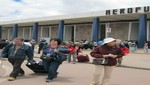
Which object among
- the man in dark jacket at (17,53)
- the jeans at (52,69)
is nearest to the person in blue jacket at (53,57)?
the jeans at (52,69)

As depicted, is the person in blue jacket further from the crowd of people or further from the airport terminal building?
the airport terminal building

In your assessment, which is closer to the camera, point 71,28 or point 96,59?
point 96,59

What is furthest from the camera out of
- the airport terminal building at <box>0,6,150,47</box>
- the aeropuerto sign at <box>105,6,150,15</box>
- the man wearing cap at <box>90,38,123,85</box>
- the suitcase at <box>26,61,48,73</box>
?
the airport terminal building at <box>0,6,150,47</box>

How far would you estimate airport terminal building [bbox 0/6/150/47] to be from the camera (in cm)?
4119

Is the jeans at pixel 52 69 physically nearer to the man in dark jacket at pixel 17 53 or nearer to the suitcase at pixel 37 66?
the man in dark jacket at pixel 17 53

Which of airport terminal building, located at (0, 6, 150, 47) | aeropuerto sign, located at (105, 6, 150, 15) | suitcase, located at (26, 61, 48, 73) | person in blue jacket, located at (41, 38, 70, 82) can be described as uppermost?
aeropuerto sign, located at (105, 6, 150, 15)

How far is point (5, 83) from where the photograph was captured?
33.3 feet

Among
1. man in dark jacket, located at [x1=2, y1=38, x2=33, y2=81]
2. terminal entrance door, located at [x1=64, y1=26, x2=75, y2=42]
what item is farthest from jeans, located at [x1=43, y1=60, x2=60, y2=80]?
terminal entrance door, located at [x1=64, y1=26, x2=75, y2=42]

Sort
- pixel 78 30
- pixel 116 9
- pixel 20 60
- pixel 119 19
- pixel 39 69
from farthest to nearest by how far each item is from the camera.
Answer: pixel 78 30 → pixel 119 19 → pixel 116 9 → pixel 39 69 → pixel 20 60

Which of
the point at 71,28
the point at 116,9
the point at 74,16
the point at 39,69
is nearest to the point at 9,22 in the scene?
the point at 71,28

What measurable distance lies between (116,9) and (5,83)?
33.4 metres

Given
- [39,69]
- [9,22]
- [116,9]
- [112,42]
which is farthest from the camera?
[9,22]

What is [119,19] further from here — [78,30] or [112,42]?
[112,42]

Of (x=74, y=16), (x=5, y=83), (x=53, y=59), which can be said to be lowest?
(x=5, y=83)
